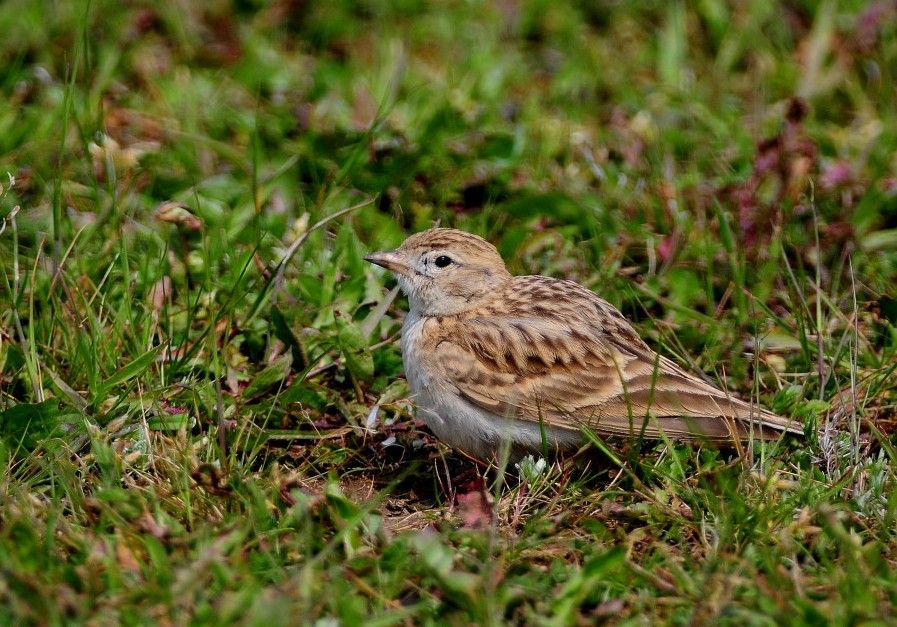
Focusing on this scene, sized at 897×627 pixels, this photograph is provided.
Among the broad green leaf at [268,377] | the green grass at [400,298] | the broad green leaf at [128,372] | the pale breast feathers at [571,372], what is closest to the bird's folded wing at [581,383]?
the pale breast feathers at [571,372]

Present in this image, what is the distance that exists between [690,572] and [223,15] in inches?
234

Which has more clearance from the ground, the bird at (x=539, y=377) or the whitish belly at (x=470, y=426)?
the bird at (x=539, y=377)

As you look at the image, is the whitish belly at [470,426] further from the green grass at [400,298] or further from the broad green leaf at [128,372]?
the broad green leaf at [128,372]

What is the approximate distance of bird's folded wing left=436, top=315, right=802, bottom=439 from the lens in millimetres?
5410

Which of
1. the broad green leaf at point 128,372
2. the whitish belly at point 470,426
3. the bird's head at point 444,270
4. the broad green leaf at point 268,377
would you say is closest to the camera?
the broad green leaf at point 128,372

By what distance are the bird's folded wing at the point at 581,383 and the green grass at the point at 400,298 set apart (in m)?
0.18

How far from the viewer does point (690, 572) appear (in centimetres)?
464

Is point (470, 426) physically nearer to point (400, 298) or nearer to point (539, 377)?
point (539, 377)

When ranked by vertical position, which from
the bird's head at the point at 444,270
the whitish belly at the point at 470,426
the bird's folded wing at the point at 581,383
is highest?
the bird's head at the point at 444,270

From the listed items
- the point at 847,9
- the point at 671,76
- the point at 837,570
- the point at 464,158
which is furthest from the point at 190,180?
the point at 847,9

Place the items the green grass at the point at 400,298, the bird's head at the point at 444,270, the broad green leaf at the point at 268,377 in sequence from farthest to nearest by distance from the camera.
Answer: the bird's head at the point at 444,270, the broad green leaf at the point at 268,377, the green grass at the point at 400,298

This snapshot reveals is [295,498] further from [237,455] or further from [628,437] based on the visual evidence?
[628,437]

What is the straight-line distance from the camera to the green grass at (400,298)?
444 centimetres

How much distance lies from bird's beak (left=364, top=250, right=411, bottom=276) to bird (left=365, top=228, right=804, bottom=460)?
0.08 m
